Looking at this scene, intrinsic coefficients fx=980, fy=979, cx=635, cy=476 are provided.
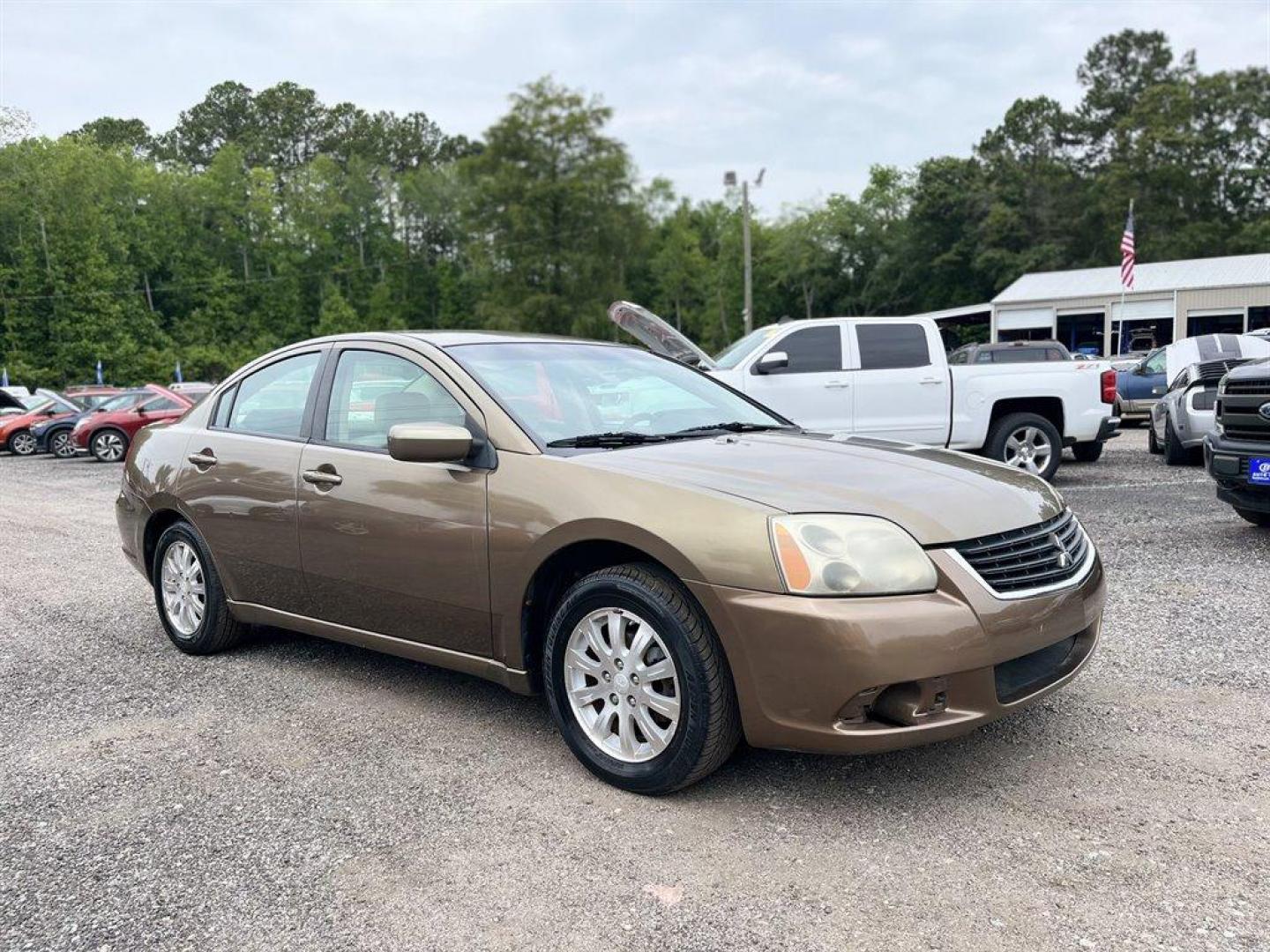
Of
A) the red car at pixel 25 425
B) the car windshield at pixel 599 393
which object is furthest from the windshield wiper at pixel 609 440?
the red car at pixel 25 425

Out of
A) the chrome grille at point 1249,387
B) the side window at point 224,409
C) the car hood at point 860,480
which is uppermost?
the side window at point 224,409

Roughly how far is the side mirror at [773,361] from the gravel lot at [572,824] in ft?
17.3

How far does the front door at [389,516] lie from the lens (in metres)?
3.64

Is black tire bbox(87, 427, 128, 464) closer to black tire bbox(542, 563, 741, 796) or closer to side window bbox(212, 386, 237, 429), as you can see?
side window bbox(212, 386, 237, 429)

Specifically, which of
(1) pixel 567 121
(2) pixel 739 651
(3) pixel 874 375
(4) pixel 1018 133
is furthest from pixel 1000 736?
(4) pixel 1018 133

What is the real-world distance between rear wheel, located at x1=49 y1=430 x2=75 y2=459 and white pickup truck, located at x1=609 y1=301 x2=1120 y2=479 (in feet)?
53.9

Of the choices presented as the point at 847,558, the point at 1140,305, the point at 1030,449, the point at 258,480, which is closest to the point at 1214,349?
the point at 1030,449

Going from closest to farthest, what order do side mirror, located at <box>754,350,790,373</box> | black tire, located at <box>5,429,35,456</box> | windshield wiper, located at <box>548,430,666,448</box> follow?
windshield wiper, located at <box>548,430,666,448</box>, side mirror, located at <box>754,350,790,373</box>, black tire, located at <box>5,429,35,456</box>

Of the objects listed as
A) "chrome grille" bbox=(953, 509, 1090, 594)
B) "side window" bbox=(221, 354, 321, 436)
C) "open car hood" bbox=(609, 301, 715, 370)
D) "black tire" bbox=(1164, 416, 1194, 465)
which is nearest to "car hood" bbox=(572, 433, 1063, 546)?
"chrome grille" bbox=(953, 509, 1090, 594)

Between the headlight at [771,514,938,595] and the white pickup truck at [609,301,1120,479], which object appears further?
the white pickup truck at [609,301,1120,479]

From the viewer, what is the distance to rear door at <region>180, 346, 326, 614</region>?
4359 mm

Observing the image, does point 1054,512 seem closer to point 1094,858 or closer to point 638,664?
point 1094,858

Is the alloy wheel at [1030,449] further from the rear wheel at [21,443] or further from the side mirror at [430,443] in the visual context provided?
the rear wheel at [21,443]

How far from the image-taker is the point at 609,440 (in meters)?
3.74
